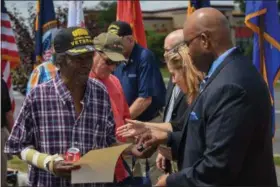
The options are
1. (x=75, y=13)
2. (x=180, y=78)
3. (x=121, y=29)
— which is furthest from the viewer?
(x=75, y=13)

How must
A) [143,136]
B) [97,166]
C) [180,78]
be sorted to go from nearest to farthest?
[97,166], [143,136], [180,78]

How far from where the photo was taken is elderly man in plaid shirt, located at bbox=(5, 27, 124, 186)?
384 cm

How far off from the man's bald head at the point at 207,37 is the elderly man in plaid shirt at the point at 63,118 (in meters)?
0.87

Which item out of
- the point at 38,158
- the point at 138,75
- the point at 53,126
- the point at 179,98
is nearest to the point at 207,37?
the point at 53,126

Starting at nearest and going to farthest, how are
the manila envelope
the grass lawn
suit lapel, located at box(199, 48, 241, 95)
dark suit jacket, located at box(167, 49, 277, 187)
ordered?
dark suit jacket, located at box(167, 49, 277, 187) < suit lapel, located at box(199, 48, 241, 95) < the manila envelope < the grass lawn

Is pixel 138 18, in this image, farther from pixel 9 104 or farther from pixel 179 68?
pixel 179 68

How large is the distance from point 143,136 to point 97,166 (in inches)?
17.2

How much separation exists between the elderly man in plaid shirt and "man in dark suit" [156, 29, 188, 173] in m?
0.63

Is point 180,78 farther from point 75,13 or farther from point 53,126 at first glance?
point 75,13

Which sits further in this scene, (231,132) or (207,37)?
(207,37)

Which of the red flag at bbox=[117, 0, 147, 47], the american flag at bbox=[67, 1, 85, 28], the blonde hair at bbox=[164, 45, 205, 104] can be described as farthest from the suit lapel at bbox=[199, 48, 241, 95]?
the american flag at bbox=[67, 1, 85, 28]

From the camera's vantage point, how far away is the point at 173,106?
197 inches

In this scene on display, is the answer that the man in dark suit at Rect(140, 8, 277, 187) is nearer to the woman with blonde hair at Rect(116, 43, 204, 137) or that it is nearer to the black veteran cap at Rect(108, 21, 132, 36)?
the woman with blonde hair at Rect(116, 43, 204, 137)

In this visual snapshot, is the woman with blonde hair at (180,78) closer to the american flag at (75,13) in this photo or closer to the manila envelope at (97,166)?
the manila envelope at (97,166)
